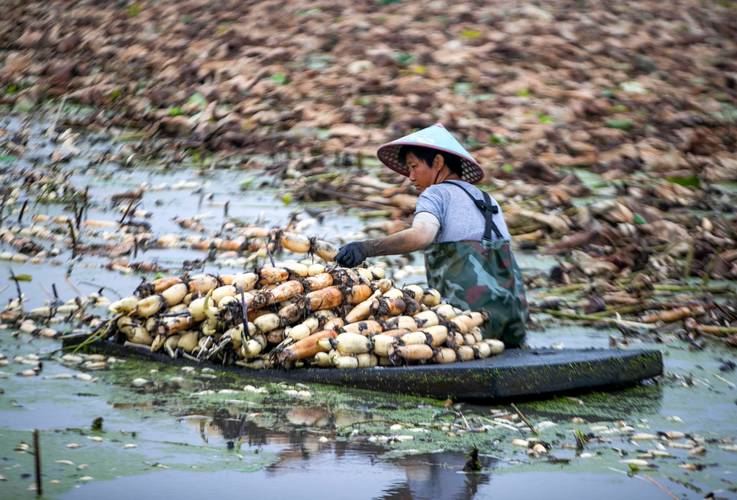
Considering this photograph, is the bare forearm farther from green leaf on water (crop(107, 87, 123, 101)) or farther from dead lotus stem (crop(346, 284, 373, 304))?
green leaf on water (crop(107, 87, 123, 101))

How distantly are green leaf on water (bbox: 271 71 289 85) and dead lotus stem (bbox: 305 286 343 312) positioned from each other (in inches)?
247

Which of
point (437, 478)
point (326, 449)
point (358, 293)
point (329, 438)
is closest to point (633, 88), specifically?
point (358, 293)

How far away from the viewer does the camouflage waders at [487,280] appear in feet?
19.0

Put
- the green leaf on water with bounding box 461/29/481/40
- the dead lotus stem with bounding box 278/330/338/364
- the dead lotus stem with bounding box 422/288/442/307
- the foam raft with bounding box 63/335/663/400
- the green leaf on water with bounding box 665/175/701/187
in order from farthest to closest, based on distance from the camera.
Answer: the green leaf on water with bounding box 461/29/481/40, the green leaf on water with bounding box 665/175/701/187, the dead lotus stem with bounding box 422/288/442/307, the dead lotus stem with bounding box 278/330/338/364, the foam raft with bounding box 63/335/663/400

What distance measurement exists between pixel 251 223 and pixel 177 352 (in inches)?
113

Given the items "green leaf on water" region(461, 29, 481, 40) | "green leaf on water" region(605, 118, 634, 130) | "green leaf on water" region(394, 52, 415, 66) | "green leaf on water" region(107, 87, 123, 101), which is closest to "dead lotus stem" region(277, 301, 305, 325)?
"green leaf on water" region(605, 118, 634, 130)

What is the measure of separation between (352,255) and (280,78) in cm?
619

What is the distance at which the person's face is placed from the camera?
6062 mm

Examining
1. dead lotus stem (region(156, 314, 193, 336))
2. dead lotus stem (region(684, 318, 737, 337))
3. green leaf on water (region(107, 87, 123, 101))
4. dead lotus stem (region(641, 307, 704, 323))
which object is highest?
dead lotus stem (region(156, 314, 193, 336))

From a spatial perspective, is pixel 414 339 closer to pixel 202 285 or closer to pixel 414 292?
pixel 414 292

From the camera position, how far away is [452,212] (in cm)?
580

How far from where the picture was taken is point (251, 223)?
8.34 m

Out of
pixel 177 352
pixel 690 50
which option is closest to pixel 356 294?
pixel 177 352

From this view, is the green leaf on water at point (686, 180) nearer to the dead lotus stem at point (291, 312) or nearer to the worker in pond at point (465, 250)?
the worker in pond at point (465, 250)
